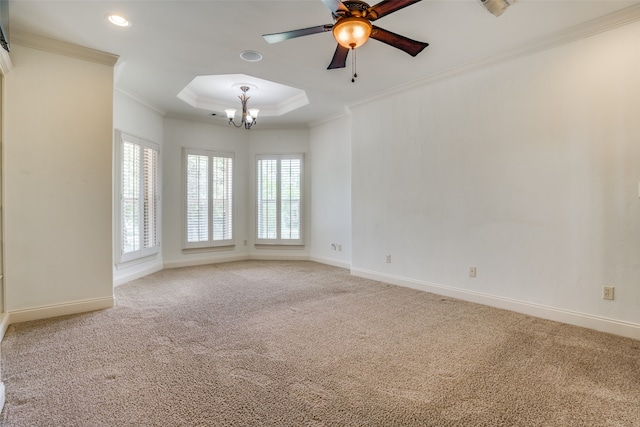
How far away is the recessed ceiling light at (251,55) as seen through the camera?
368 cm

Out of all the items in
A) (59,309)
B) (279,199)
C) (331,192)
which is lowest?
(59,309)

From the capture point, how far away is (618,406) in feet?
6.34

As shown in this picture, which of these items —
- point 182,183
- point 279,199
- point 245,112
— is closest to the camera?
point 245,112

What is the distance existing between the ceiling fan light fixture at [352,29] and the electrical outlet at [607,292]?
3.21 m

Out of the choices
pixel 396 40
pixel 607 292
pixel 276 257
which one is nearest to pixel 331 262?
pixel 276 257

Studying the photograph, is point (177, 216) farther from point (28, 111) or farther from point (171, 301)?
point (28, 111)

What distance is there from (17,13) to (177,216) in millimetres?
3850

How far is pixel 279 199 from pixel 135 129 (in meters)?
3.02

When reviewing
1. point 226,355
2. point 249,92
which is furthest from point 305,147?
point 226,355

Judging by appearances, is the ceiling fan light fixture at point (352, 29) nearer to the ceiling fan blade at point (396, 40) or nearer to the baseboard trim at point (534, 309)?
the ceiling fan blade at point (396, 40)

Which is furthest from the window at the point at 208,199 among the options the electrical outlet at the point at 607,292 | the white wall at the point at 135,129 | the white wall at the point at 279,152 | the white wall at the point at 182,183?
the electrical outlet at the point at 607,292

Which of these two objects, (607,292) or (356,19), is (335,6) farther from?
(607,292)

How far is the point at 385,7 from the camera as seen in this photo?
2.23m

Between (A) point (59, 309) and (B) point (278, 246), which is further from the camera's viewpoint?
(B) point (278, 246)
